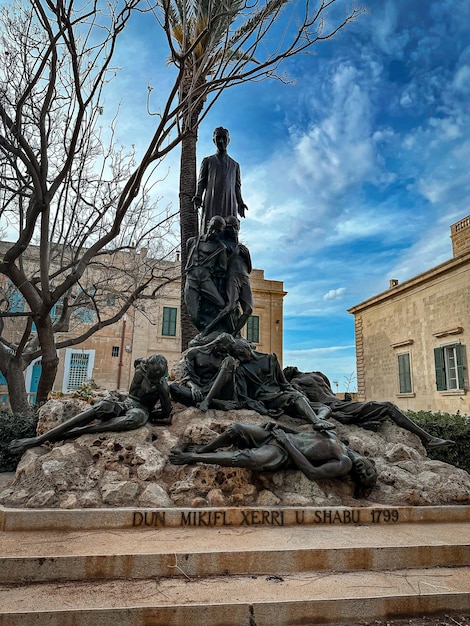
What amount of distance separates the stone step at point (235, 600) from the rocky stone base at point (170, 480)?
3.46 ft

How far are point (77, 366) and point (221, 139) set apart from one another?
59.4 feet

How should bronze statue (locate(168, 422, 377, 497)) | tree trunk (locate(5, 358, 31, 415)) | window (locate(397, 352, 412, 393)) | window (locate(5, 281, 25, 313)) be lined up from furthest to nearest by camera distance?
1. window (locate(397, 352, 412, 393))
2. window (locate(5, 281, 25, 313))
3. tree trunk (locate(5, 358, 31, 415))
4. bronze statue (locate(168, 422, 377, 497))

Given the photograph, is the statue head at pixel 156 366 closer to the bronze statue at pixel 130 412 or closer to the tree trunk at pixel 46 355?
the bronze statue at pixel 130 412

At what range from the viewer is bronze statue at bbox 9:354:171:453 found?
192 inches

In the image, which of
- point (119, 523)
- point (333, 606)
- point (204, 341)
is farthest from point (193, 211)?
point (333, 606)

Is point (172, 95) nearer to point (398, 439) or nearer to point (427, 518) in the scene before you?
point (398, 439)

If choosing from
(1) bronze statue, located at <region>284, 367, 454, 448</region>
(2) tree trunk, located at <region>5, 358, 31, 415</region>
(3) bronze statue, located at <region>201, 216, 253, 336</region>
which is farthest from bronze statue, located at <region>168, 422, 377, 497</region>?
(2) tree trunk, located at <region>5, 358, 31, 415</region>

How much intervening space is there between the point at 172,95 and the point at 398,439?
7.05m

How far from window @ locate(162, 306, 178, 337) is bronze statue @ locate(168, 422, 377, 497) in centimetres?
2106

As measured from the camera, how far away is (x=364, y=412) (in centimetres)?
633

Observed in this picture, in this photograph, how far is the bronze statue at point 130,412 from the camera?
4.88 meters

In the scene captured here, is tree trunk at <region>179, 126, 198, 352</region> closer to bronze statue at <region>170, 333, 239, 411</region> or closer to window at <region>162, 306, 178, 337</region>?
bronze statue at <region>170, 333, 239, 411</region>

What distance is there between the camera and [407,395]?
20.7m

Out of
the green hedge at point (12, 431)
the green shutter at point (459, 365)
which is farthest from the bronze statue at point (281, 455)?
the green shutter at point (459, 365)
